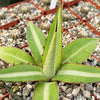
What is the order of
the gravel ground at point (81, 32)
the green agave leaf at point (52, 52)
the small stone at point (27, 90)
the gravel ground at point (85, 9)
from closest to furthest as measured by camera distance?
the green agave leaf at point (52, 52) → the small stone at point (27, 90) → the gravel ground at point (81, 32) → the gravel ground at point (85, 9)

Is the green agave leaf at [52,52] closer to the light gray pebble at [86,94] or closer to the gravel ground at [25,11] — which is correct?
the light gray pebble at [86,94]

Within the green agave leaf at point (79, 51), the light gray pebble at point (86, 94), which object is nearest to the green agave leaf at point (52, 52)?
the green agave leaf at point (79, 51)

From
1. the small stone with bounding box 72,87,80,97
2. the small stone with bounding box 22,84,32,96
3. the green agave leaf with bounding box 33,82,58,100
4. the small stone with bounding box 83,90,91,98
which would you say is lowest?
the small stone with bounding box 83,90,91,98

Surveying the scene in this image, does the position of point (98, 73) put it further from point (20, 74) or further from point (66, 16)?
point (66, 16)

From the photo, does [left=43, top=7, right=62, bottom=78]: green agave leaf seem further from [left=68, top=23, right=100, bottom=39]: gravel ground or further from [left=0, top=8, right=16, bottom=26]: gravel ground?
[left=0, top=8, right=16, bottom=26]: gravel ground

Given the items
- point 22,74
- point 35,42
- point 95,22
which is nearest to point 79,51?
point 35,42

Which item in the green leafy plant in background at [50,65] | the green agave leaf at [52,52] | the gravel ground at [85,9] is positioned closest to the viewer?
the green agave leaf at [52,52]

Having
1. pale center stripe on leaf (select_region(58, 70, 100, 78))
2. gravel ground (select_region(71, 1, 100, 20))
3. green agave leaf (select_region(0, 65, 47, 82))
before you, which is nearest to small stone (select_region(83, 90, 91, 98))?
pale center stripe on leaf (select_region(58, 70, 100, 78))
